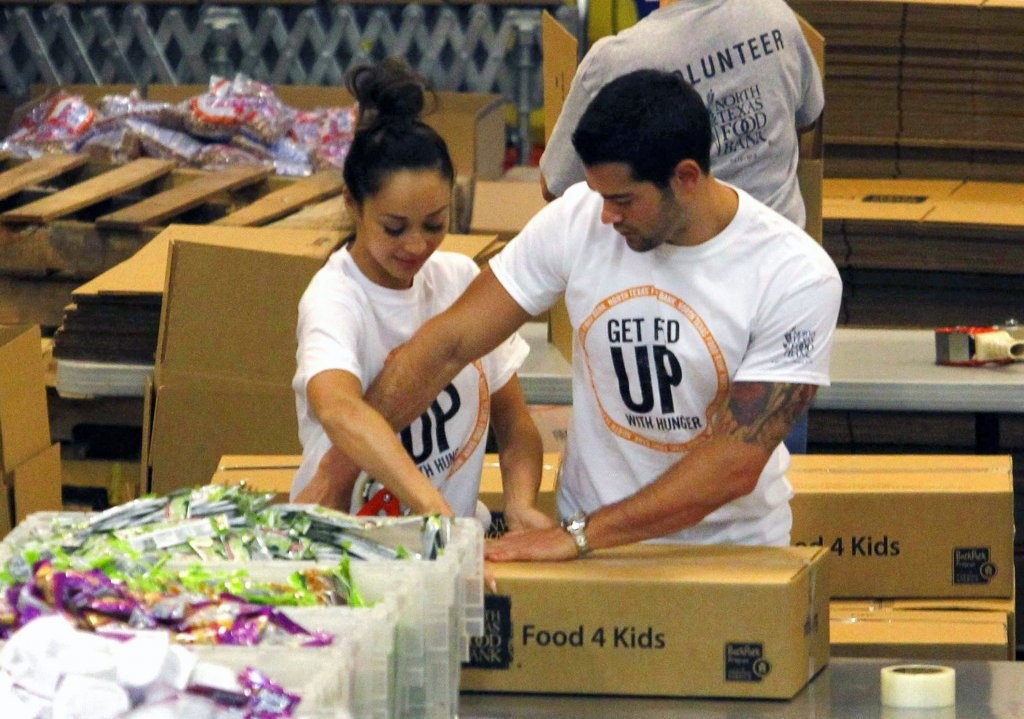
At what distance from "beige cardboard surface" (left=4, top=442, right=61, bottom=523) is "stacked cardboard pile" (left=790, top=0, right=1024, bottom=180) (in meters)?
2.22

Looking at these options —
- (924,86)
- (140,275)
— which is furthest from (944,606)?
(924,86)

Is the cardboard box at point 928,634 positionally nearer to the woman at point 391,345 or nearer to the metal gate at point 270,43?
the woman at point 391,345

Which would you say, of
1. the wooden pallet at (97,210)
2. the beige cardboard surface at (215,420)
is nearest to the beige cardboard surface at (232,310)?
the beige cardboard surface at (215,420)

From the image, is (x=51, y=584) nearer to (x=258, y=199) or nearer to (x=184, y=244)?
(x=184, y=244)

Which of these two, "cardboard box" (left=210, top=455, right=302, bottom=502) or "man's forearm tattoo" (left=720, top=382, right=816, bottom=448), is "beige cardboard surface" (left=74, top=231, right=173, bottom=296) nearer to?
"cardboard box" (left=210, top=455, right=302, bottom=502)

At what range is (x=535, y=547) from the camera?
93.4 inches

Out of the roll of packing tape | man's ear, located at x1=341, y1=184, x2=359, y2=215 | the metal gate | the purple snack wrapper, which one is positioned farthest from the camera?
Answer: the metal gate

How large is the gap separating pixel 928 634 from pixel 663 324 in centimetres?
84

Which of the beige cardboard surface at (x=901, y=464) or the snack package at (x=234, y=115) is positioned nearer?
the beige cardboard surface at (x=901, y=464)

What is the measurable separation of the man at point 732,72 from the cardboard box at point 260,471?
0.76 meters

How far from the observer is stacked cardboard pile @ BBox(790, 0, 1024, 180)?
4.75 m

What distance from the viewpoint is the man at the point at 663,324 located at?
7.86ft

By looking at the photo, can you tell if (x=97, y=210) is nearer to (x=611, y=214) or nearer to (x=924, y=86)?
(x=924, y=86)

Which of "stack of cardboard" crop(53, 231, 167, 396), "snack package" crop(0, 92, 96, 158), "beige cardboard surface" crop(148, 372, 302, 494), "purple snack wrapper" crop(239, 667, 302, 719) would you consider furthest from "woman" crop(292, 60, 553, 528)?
"snack package" crop(0, 92, 96, 158)
